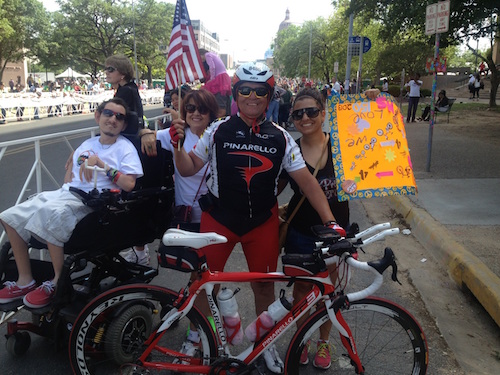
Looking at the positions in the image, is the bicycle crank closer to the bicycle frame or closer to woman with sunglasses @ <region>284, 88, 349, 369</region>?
the bicycle frame

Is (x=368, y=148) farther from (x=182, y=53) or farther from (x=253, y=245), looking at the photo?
(x=182, y=53)

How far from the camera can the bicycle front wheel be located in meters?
2.45

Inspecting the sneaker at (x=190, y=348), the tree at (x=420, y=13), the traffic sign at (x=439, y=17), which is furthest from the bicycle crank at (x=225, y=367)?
the tree at (x=420, y=13)

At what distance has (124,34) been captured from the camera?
5272 centimetres

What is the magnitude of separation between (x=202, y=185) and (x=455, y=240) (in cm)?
322

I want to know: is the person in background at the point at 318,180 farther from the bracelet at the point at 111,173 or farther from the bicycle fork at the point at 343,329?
the bracelet at the point at 111,173

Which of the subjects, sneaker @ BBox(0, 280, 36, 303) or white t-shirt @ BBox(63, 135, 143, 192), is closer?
sneaker @ BBox(0, 280, 36, 303)

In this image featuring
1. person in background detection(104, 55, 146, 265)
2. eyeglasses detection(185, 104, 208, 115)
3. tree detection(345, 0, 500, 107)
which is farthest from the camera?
tree detection(345, 0, 500, 107)

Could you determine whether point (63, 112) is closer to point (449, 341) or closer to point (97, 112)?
point (97, 112)

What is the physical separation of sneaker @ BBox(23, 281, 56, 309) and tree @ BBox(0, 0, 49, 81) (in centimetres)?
4122

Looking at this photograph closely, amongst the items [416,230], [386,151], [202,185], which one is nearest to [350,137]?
[386,151]

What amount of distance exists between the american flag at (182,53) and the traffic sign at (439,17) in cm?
621

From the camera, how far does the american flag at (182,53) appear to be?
10.4ft

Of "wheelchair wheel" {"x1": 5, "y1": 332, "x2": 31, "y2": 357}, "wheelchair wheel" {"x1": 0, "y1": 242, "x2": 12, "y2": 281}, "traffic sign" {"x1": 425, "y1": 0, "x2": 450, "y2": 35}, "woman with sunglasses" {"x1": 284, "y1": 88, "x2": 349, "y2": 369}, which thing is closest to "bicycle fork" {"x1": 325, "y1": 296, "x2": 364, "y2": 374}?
"woman with sunglasses" {"x1": 284, "y1": 88, "x2": 349, "y2": 369}
